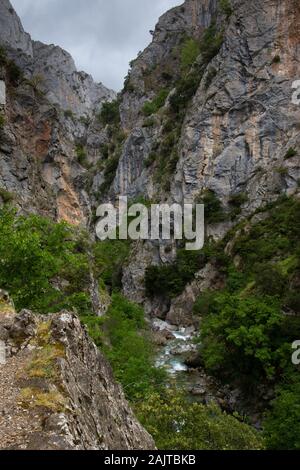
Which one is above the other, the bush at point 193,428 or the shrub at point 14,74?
the shrub at point 14,74

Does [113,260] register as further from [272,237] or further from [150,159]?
[272,237]

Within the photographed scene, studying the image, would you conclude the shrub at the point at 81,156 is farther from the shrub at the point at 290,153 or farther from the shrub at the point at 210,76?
the shrub at the point at 290,153

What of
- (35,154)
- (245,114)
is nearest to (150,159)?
(245,114)

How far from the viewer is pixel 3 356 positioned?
8898mm

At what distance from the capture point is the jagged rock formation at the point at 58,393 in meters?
6.57

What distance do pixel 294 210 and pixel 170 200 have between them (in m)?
21.0

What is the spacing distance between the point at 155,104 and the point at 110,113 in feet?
79.1

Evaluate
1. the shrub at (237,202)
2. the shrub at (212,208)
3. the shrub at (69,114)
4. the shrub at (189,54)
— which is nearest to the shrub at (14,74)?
the shrub at (212,208)

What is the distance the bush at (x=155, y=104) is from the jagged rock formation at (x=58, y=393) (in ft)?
232

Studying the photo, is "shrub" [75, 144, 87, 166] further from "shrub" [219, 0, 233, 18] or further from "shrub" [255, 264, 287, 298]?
"shrub" [255, 264, 287, 298]

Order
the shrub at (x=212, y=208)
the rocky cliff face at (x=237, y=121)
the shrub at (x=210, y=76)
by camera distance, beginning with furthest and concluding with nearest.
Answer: the shrub at (x=210, y=76) → the shrub at (x=212, y=208) → the rocky cliff face at (x=237, y=121)

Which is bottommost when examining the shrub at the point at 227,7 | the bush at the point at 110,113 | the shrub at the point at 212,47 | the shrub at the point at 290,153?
the shrub at the point at 290,153

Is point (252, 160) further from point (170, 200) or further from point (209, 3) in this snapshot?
point (209, 3)

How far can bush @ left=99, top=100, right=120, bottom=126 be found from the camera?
323 feet
